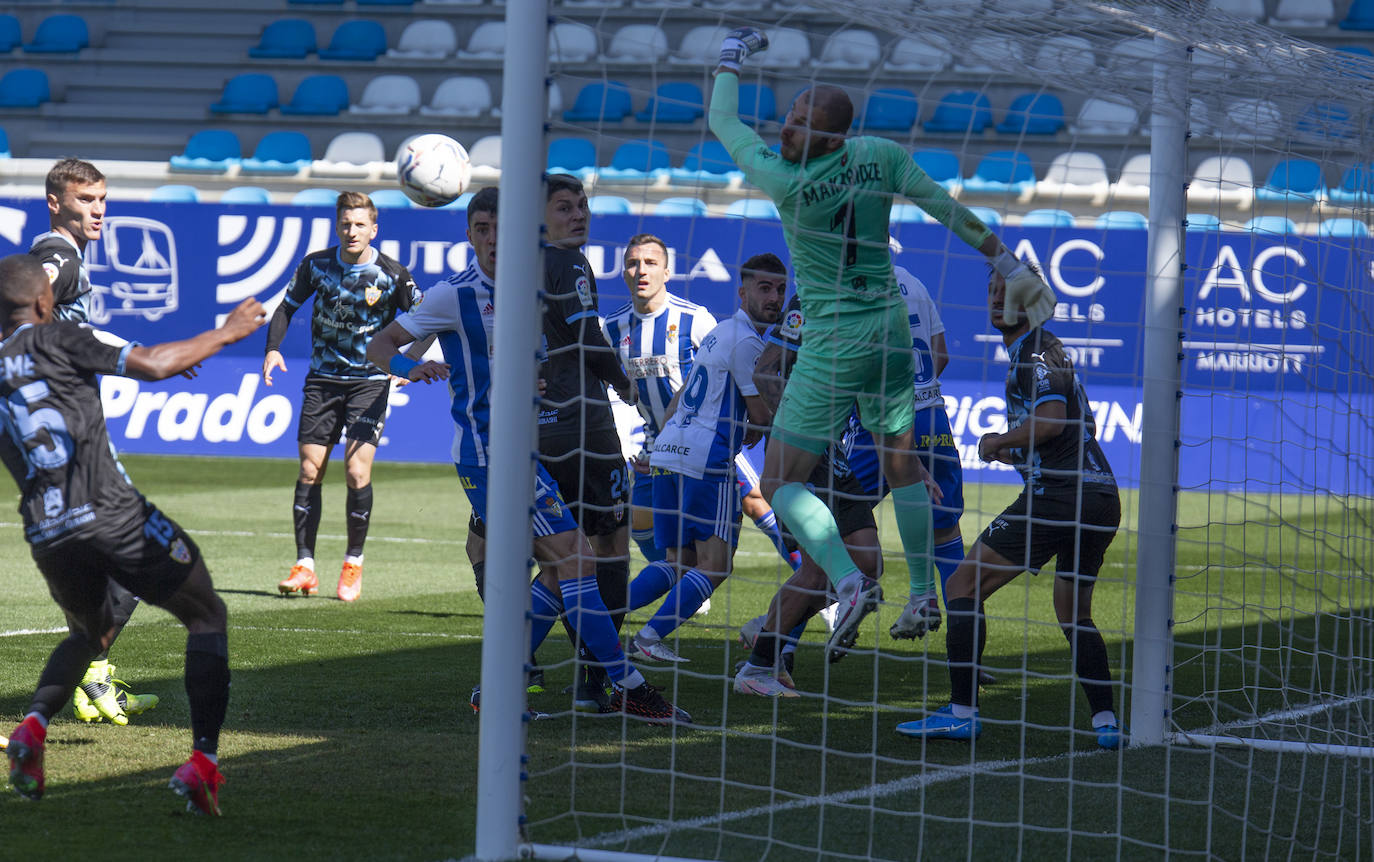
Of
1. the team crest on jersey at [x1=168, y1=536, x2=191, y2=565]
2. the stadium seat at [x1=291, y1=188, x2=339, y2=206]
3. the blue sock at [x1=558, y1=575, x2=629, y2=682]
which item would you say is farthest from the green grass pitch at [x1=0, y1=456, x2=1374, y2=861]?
the stadium seat at [x1=291, y1=188, x2=339, y2=206]

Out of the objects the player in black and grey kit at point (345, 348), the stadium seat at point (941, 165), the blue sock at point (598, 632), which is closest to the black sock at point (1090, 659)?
the blue sock at point (598, 632)

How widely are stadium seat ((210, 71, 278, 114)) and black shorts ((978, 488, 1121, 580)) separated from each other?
18.7 metres

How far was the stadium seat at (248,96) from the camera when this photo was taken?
2203 centimetres

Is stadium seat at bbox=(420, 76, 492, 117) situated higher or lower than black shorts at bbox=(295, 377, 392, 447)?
higher

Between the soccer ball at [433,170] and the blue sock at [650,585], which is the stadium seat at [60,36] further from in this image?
the blue sock at [650,585]

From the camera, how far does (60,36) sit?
23.6m

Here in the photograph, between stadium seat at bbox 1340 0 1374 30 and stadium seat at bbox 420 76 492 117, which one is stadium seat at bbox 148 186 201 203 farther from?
stadium seat at bbox 1340 0 1374 30

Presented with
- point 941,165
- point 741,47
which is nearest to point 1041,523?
point 741,47

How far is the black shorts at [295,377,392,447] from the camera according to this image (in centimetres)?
905

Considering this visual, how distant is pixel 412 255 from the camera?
15.4m

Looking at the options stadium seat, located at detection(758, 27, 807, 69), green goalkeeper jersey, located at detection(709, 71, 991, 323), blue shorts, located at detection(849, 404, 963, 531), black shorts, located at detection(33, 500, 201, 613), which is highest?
stadium seat, located at detection(758, 27, 807, 69)

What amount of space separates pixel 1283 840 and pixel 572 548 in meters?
2.42

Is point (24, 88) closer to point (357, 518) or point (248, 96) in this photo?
point (248, 96)

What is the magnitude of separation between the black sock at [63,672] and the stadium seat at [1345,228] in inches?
176
